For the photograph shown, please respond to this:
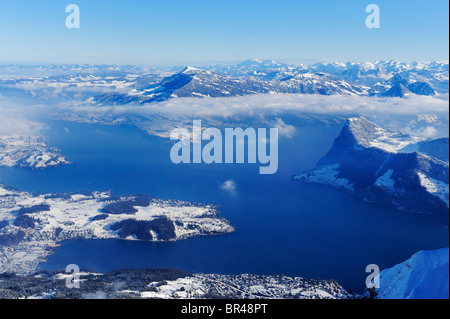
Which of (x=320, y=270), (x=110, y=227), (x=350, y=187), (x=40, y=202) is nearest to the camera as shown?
(x=320, y=270)

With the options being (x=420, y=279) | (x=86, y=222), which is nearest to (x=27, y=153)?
(x=86, y=222)

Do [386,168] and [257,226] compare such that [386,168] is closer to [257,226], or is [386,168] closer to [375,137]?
[375,137]

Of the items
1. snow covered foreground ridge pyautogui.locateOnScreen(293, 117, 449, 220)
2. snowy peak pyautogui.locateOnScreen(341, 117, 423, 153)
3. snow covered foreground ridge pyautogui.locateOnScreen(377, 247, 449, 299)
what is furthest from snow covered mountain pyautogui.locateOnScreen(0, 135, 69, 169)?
snow covered foreground ridge pyautogui.locateOnScreen(377, 247, 449, 299)

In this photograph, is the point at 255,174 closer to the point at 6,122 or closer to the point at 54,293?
the point at 54,293

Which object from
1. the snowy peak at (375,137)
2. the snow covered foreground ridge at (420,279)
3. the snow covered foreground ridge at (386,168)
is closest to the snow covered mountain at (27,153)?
the snow covered foreground ridge at (386,168)

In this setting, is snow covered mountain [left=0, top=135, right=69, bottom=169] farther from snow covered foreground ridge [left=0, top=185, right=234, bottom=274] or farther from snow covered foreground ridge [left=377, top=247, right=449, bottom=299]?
snow covered foreground ridge [left=377, top=247, right=449, bottom=299]

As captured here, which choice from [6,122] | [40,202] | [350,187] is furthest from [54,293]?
[6,122]
